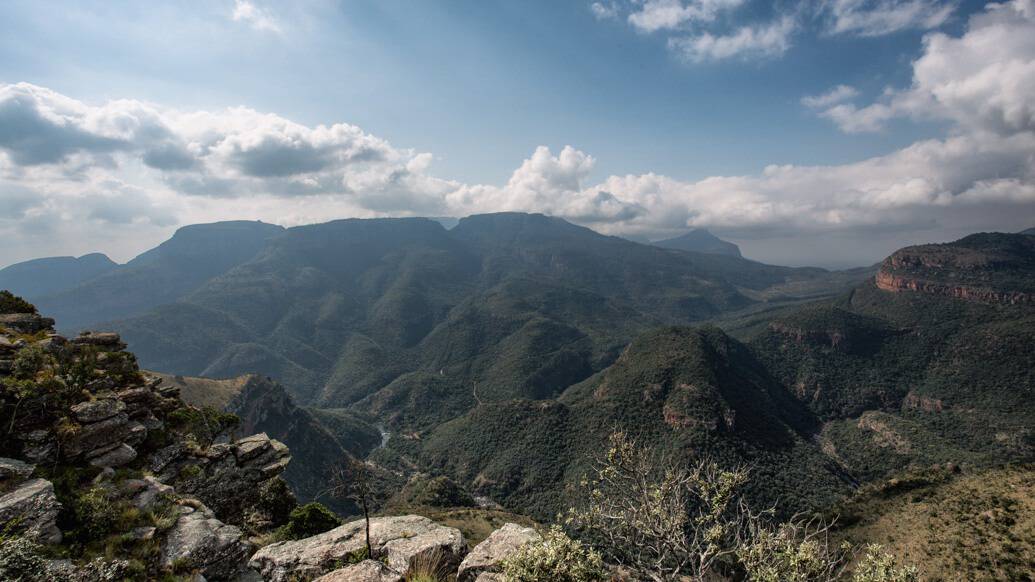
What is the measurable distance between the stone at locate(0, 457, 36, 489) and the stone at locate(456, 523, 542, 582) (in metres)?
18.0

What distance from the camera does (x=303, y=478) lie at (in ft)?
320

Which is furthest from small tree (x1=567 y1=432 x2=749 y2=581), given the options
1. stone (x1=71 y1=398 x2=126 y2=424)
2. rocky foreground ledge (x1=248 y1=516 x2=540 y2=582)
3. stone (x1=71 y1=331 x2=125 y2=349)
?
stone (x1=71 y1=331 x2=125 y2=349)

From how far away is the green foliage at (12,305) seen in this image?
28.1m

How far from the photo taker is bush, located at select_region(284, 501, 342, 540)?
2791cm

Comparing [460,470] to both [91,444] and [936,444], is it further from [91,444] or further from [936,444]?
[936,444]

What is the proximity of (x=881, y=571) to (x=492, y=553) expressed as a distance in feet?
43.4

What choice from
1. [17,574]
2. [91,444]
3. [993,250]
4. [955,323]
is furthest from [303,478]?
[993,250]

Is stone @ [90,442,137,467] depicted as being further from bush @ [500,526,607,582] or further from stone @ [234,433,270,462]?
bush @ [500,526,607,582]

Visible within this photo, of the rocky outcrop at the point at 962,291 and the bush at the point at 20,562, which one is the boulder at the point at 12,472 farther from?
the rocky outcrop at the point at 962,291

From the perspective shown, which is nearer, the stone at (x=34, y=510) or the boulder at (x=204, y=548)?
the stone at (x=34, y=510)

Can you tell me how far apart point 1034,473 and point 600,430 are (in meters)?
77.5

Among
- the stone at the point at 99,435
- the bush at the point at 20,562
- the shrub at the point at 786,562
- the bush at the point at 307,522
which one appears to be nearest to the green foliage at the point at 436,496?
the bush at the point at 307,522

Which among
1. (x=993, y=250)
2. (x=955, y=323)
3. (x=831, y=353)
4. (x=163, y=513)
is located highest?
(x=993, y=250)

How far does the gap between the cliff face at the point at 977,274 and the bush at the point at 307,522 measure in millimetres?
248282
